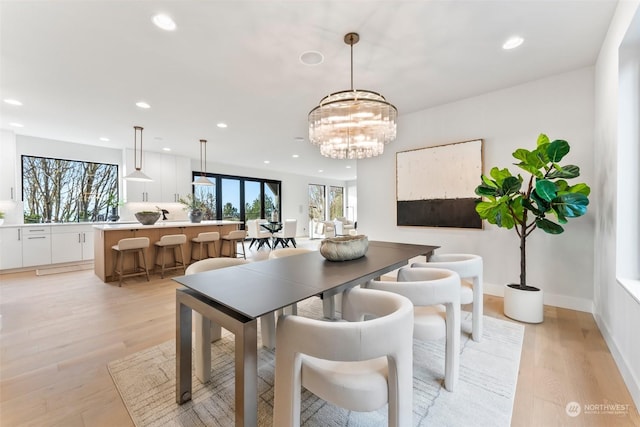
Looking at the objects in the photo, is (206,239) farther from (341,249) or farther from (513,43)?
(513,43)

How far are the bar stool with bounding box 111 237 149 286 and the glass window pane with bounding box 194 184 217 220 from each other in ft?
11.2

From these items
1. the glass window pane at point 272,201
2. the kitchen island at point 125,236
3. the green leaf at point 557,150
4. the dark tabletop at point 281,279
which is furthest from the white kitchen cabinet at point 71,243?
the green leaf at point 557,150

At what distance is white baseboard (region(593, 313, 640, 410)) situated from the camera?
5.14 ft

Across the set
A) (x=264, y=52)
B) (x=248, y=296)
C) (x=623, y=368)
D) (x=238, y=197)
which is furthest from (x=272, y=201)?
(x=623, y=368)

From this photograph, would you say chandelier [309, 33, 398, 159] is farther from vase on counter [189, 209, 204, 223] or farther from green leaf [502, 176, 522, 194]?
vase on counter [189, 209, 204, 223]

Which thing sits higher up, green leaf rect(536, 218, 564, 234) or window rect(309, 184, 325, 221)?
window rect(309, 184, 325, 221)

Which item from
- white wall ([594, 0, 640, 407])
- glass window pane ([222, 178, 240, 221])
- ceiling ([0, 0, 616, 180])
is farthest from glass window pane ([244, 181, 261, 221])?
white wall ([594, 0, 640, 407])

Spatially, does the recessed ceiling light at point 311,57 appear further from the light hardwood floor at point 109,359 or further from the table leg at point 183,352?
the light hardwood floor at point 109,359

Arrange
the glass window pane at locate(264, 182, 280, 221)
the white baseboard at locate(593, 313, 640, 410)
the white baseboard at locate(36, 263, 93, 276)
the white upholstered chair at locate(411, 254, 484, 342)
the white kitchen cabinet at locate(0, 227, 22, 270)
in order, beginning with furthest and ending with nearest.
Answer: the glass window pane at locate(264, 182, 280, 221) < the white baseboard at locate(36, 263, 93, 276) < the white kitchen cabinet at locate(0, 227, 22, 270) < the white upholstered chair at locate(411, 254, 484, 342) < the white baseboard at locate(593, 313, 640, 410)

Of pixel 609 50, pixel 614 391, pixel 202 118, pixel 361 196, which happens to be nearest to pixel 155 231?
pixel 202 118

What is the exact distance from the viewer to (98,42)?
2.30m

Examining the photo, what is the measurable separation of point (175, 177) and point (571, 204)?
7947 mm

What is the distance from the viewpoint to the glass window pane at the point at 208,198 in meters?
7.95

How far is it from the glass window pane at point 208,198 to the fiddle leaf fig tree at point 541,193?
24.6 ft
